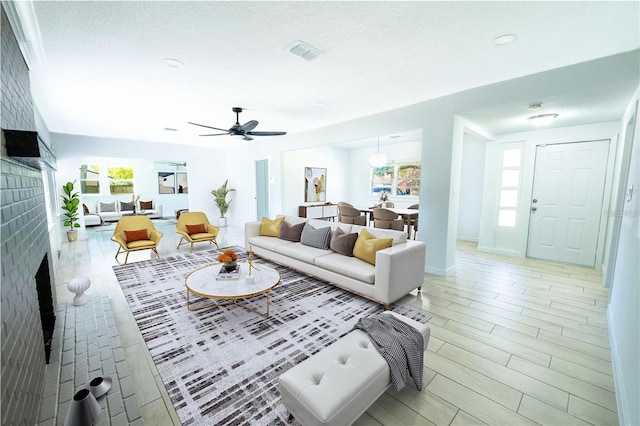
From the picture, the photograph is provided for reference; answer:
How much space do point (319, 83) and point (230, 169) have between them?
6.04 metres

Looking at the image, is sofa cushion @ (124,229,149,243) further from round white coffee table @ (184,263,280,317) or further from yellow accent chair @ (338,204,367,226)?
yellow accent chair @ (338,204,367,226)

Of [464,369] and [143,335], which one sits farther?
[143,335]

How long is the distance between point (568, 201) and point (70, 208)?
10.1 metres

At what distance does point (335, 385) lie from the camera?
1.36 meters

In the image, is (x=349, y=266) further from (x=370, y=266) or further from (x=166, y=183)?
(x=166, y=183)

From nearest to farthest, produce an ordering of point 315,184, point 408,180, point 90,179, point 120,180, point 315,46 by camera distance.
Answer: point 315,46 → point 408,180 → point 315,184 → point 90,179 → point 120,180

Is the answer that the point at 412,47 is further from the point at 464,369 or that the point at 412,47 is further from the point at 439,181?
the point at 464,369

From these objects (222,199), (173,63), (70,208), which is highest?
(173,63)

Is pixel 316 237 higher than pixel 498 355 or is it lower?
higher

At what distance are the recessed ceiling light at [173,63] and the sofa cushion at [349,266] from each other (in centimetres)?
270

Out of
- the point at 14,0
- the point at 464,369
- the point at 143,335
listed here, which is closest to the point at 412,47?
the point at 464,369

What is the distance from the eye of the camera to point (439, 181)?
386 centimetres

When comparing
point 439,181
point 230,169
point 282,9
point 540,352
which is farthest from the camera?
point 230,169

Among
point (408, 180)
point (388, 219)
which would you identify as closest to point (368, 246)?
point (388, 219)
